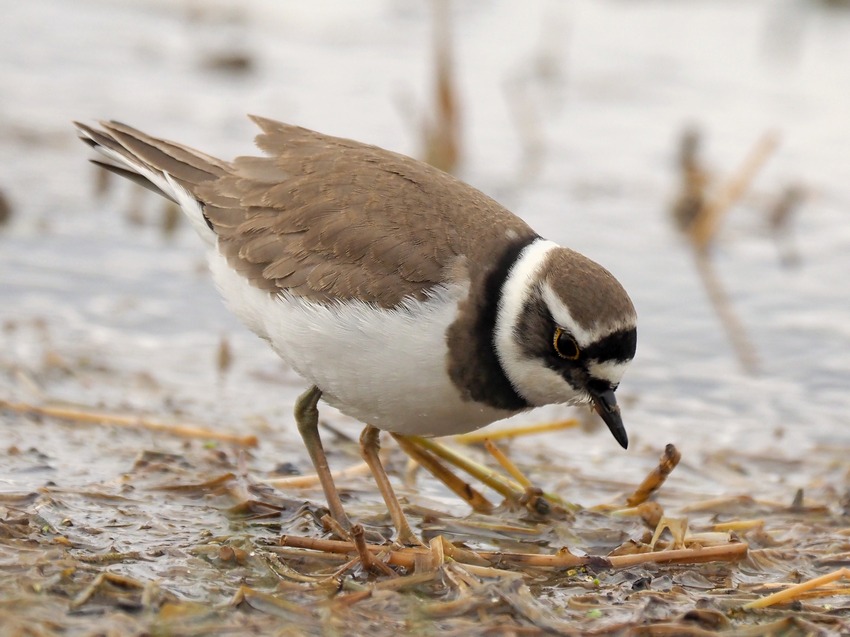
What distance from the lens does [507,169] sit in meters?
11.7

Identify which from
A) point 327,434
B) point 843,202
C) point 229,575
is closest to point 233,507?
point 229,575

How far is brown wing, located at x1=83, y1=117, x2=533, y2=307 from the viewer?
5.19 meters

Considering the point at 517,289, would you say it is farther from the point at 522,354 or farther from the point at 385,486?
the point at 385,486

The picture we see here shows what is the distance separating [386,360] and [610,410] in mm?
956

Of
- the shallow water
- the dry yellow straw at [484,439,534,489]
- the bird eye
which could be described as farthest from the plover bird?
the shallow water

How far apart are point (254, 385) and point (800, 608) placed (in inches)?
154

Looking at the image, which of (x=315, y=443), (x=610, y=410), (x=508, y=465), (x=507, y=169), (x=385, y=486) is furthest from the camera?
(x=507, y=169)

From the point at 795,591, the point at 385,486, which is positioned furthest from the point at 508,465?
the point at 795,591

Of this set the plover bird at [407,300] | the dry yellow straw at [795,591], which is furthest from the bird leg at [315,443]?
the dry yellow straw at [795,591]

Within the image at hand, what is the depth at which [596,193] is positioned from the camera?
11320mm

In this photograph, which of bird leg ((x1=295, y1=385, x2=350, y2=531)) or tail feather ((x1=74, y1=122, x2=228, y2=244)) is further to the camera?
tail feather ((x1=74, y1=122, x2=228, y2=244))

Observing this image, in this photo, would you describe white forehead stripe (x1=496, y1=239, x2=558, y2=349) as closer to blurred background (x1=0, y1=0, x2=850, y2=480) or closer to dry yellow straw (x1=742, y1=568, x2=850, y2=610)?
dry yellow straw (x1=742, y1=568, x2=850, y2=610)

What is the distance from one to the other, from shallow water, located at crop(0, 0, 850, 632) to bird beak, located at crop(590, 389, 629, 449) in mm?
1252

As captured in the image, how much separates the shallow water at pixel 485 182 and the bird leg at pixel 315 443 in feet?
1.71
